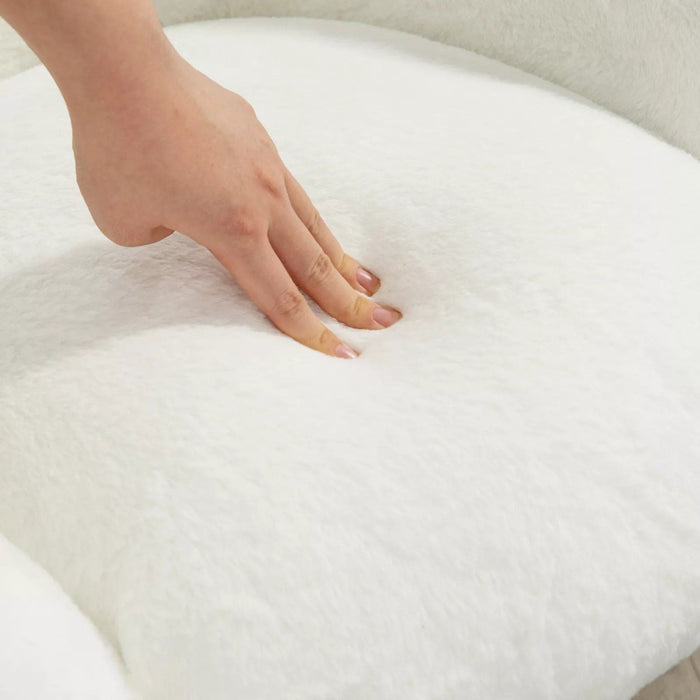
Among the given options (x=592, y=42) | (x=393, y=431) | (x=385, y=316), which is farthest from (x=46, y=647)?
(x=592, y=42)

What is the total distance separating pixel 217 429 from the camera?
1.71ft

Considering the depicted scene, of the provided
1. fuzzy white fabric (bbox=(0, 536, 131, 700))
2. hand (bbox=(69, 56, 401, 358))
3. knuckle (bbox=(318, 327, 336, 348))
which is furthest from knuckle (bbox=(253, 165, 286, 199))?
fuzzy white fabric (bbox=(0, 536, 131, 700))

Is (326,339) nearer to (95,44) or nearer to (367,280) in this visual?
(367,280)

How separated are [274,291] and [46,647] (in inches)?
11.7

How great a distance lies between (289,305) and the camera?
617 millimetres

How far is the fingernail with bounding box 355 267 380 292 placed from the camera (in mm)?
680

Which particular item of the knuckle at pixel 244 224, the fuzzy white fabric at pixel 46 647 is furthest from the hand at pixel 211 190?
the fuzzy white fabric at pixel 46 647

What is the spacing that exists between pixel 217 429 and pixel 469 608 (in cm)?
19

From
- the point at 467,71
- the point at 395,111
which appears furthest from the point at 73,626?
the point at 467,71

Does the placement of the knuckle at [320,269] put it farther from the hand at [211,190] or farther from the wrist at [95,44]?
the wrist at [95,44]

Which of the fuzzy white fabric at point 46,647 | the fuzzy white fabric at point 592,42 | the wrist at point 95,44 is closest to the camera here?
the fuzzy white fabric at point 46,647

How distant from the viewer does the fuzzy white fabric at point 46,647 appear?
0.42 meters

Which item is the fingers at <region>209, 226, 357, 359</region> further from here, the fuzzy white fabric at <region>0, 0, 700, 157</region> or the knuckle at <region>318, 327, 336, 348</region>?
the fuzzy white fabric at <region>0, 0, 700, 157</region>

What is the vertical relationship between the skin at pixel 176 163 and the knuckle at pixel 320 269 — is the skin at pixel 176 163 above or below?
above
